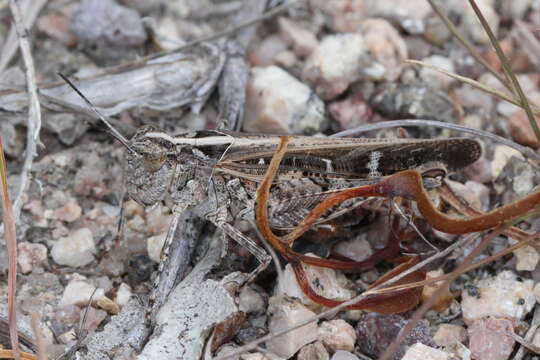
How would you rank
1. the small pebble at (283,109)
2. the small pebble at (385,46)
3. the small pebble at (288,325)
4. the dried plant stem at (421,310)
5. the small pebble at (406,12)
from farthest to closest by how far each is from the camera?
the small pebble at (406,12)
the small pebble at (385,46)
the small pebble at (283,109)
the small pebble at (288,325)
the dried plant stem at (421,310)

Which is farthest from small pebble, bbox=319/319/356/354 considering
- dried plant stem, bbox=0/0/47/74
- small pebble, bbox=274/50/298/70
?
dried plant stem, bbox=0/0/47/74

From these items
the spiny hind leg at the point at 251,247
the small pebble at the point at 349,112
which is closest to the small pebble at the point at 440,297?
the spiny hind leg at the point at 251,247

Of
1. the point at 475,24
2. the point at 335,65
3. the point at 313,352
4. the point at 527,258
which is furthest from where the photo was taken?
the point at 475,24

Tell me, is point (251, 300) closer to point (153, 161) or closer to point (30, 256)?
point (153, 161)

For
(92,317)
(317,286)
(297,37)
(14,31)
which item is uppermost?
(297,37)

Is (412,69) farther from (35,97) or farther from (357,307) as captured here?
(35,97)

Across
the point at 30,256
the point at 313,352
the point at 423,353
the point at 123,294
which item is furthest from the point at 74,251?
the point at 423,353

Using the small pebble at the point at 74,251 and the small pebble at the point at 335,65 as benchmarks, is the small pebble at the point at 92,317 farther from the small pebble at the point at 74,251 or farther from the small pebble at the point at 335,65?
the small pebble at the point at 335,65
